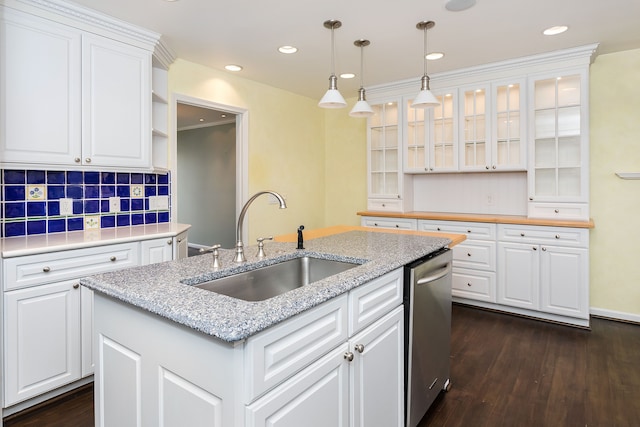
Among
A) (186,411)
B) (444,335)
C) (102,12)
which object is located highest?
(102,12)

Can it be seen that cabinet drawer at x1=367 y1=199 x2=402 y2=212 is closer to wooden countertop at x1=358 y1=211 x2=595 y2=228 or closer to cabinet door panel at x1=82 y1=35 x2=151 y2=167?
wooden countertop at x1=358 y1=211 x2=595 y2=228

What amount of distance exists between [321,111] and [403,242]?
11.3 ft

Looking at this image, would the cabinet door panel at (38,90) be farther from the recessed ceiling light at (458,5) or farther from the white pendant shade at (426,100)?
the recessed ceiling light at (458,5)

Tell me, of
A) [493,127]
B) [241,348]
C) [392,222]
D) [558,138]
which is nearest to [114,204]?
[241,348]

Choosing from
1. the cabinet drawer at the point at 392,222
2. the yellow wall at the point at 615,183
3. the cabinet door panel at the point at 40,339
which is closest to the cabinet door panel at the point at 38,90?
the cabinet door panel at the point at 40,339

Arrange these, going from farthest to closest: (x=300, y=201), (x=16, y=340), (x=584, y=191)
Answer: (x=300, y=201), (x=584, y=191), (x=16, y=340)

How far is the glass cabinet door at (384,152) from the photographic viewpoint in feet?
14.4

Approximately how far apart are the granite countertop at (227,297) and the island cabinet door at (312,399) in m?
0.21

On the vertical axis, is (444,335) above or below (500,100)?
below

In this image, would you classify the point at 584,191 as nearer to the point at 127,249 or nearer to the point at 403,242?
the point at 403,242

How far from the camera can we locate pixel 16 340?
6.43ft

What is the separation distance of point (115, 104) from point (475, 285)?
11.6 feet

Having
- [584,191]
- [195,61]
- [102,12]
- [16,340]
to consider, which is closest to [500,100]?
[584,191]

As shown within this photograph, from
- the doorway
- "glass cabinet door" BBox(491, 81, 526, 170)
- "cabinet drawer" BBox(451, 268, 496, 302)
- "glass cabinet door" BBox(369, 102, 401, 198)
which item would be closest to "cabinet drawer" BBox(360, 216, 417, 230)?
"glass cabinet door" BBox(369, 102, 401, 198)
